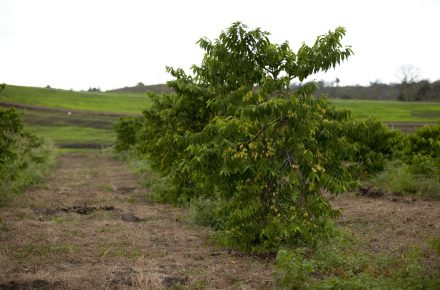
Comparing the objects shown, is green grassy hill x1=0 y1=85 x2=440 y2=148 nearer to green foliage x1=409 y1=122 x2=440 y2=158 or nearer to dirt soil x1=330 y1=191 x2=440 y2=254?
green foliage x1=409 y1=122 x2=440 y2=158

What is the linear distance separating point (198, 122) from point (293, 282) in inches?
315

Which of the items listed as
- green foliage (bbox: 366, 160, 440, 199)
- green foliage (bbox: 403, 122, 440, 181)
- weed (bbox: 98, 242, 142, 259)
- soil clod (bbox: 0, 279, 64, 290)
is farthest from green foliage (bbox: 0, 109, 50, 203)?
green foliage (bbox: 403, 122, 440, 181)

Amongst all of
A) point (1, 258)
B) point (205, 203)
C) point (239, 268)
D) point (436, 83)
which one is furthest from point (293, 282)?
point (436, 83)

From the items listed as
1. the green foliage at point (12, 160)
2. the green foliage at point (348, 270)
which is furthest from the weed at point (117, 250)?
the green foliage at point (12, 160)

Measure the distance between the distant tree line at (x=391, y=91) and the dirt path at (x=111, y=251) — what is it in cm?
7371

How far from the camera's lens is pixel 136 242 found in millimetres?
9281

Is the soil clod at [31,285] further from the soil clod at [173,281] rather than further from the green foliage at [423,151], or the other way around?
the green foliage at [423,151]

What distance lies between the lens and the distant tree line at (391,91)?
83.1 m

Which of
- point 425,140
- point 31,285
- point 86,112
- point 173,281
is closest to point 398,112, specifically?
point 86,112

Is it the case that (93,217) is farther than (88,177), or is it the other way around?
(88,177)

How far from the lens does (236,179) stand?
8031 millimetres

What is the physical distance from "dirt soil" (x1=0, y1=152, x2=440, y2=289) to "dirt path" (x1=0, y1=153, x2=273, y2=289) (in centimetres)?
2

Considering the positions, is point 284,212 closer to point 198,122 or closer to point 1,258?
Answer: point 1,258

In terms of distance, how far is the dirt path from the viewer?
269 inches
